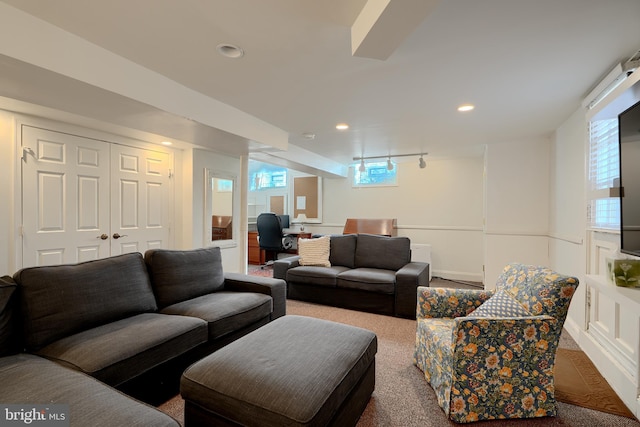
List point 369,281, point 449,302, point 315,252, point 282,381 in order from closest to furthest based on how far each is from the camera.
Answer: point 282,381 → point 449,302 → point 369,281 → point 315,252

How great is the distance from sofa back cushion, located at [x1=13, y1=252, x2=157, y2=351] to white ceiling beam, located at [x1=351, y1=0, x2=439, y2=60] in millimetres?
2132

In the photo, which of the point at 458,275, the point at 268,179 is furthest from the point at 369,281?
the point at 268,179

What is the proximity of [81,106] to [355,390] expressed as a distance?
9.02 ft

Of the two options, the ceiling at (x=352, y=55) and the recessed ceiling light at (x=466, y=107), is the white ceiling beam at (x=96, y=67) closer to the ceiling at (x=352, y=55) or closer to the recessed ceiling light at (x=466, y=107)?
the ceiling at (x=352, y=55)

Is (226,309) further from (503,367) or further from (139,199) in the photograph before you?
(139,199)

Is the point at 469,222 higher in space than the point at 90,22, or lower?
lower

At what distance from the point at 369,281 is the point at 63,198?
346 centimetres

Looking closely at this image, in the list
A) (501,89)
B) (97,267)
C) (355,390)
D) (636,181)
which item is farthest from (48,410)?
(501,89)

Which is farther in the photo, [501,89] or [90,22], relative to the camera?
[501,89]

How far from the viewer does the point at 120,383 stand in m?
1.51

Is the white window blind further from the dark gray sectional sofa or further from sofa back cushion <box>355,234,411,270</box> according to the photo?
the dark gray sectional sofa

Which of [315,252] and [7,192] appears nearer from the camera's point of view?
[7,192]

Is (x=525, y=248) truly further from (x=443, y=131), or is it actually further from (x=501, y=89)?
(x=501, y=89)

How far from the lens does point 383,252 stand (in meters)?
4.05
